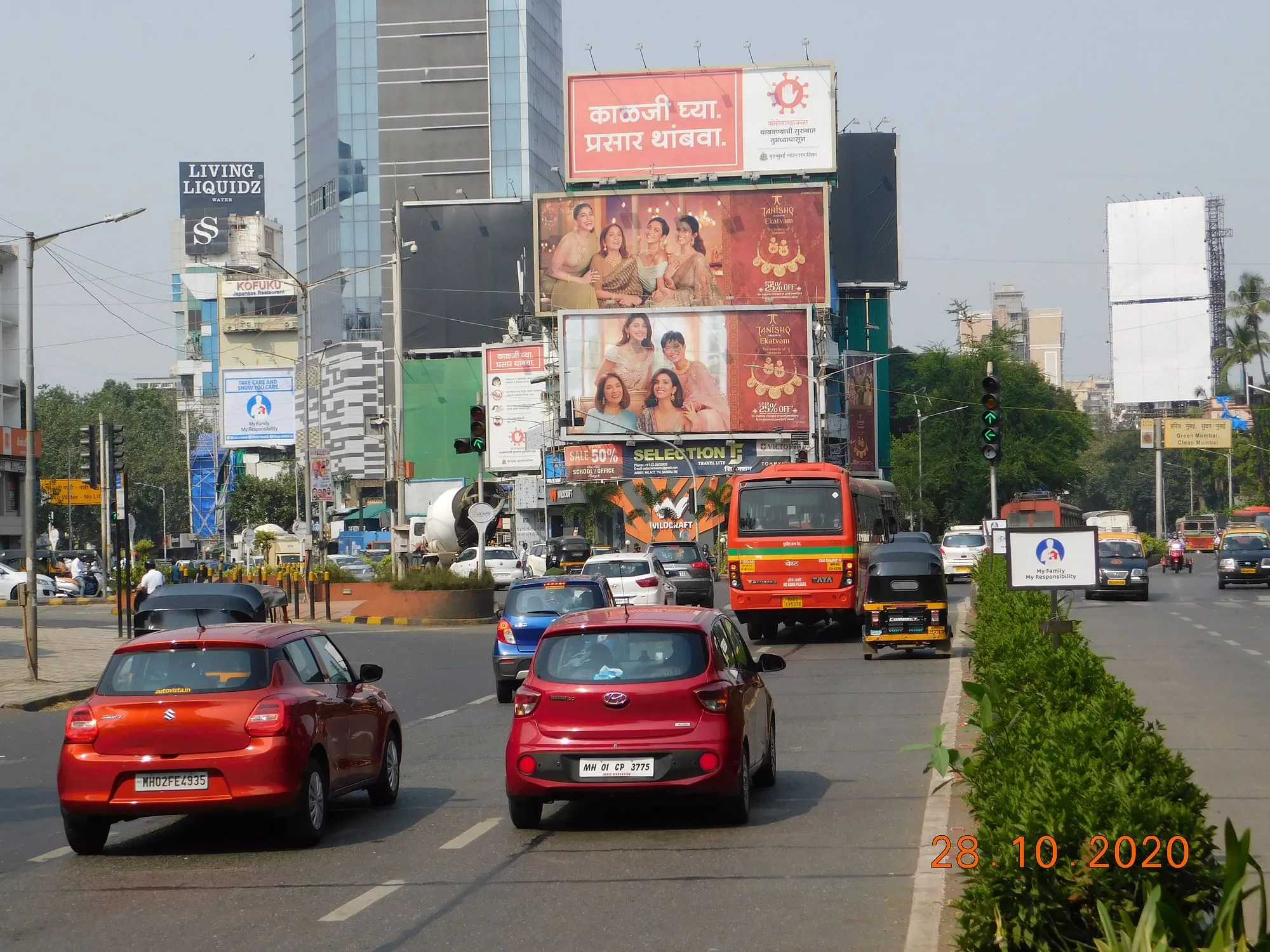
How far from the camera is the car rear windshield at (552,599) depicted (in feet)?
70.4

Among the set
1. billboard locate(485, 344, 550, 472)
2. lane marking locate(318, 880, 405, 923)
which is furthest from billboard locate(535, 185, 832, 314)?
lane marking locate(318, 880, 405, 923)

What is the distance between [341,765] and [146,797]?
1473mm

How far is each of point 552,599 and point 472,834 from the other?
35.5 feet

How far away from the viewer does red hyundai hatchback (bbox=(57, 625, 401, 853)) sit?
1021cm

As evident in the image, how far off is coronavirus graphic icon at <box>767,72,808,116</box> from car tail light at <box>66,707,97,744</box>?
78.3 meters

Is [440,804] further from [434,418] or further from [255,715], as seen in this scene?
[434,418]

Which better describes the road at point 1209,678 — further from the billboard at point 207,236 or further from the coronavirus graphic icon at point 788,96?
the billboard at point 207,236

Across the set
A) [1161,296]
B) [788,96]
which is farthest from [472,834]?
[1161,296]

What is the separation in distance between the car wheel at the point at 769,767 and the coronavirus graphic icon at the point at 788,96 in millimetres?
75776

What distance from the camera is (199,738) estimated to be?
10250mm

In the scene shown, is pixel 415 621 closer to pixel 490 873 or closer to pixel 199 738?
pixel 199 738

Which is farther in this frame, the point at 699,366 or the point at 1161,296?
the point at 1161,296

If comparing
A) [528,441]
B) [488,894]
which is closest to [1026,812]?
[488,894]

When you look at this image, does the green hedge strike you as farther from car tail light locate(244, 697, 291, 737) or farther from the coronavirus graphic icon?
the coronavirus graphic icon
